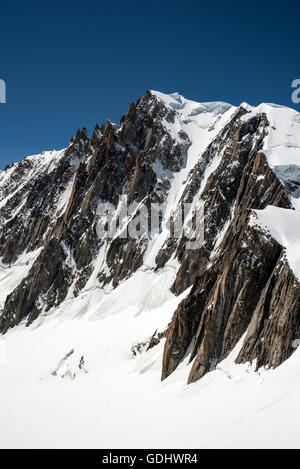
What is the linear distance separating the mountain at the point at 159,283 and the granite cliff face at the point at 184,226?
21 centimetres

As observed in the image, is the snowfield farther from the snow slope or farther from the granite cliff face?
the granite cliff face

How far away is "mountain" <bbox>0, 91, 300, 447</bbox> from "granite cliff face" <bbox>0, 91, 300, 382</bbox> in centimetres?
21

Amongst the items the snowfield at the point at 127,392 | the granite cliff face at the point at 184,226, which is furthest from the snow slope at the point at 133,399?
the granite cliff face at the point at 184,226

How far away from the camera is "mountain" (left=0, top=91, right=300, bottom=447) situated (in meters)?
24.8

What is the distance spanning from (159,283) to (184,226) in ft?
41.2

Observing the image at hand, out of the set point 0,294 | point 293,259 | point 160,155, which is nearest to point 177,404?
point 293,259

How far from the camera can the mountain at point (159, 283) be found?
24766 mm

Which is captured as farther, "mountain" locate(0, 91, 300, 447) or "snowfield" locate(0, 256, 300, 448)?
"mountain" locate(0, 91, 300, 447)

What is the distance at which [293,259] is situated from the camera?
26719 millimetres

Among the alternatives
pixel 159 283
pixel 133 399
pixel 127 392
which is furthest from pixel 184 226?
pixel 133 399

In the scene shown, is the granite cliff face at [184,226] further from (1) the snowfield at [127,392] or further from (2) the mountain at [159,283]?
(1) the snowfield at [127,392]

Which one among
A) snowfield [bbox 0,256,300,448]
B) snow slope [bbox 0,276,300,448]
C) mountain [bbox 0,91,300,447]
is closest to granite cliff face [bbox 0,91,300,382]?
mountain [bbox 0,91,300,447]
